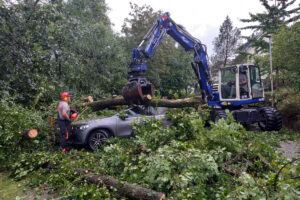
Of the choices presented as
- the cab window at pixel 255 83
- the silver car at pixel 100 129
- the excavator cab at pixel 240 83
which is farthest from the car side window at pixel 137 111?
the cab window at pixel 255 83

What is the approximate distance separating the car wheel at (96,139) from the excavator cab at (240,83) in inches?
209

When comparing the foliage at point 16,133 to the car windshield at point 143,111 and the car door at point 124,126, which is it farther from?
the car windshield at point 143,111

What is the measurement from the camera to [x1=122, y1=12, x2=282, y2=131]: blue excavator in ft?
28.9

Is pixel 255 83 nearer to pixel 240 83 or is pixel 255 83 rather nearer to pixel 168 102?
pixel 240 83

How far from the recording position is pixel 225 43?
38094mm

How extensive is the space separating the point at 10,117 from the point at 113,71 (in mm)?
10715

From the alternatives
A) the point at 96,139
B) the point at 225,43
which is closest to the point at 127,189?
the point at 96,139

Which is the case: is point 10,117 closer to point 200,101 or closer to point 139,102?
point 139,102

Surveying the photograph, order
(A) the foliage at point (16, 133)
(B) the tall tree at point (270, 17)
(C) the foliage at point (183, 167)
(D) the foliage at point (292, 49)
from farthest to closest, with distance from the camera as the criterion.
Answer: (B) the tall tree at point (270, 17)
(D) the foliage at point (292, 49)
(A) the foliage at point (16, 133)
(C) the foliage at point (183, 167)

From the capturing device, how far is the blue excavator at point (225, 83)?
8.80 meters

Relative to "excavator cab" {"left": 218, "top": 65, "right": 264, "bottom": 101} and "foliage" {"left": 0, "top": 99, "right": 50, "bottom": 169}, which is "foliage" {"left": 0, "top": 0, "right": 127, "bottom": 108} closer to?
"foliage" {"left": 0, "top": 99, "right": 50, "bottom": 169}

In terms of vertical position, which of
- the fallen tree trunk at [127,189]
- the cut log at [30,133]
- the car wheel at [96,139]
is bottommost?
the fallen tree trunk at [127,189]

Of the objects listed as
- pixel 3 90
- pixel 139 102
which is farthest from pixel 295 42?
pixel 3 90

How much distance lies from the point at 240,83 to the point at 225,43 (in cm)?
3148
